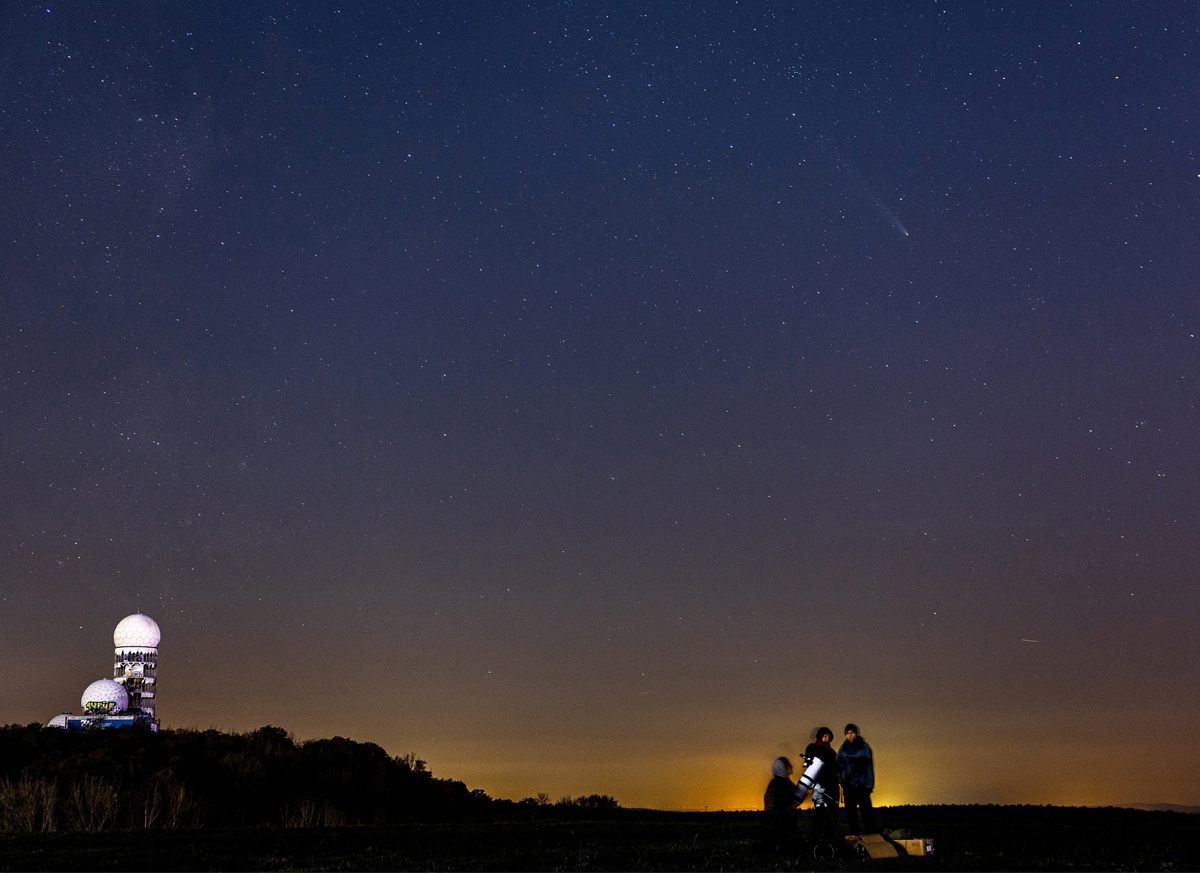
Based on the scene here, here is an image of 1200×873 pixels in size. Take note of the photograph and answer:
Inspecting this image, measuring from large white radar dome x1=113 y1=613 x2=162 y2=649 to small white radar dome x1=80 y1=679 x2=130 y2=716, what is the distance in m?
3.39

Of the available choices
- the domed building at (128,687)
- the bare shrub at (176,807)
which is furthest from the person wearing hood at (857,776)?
the domed building at (128,687)

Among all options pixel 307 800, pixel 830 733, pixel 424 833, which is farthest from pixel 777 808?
pixel 307 800

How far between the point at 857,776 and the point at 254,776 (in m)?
41.0

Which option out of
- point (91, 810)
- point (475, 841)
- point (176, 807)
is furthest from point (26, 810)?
point (475, 841)

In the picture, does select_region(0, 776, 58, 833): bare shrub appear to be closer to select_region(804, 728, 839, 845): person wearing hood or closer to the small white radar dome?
select_region(804, 728, 839, 845): person wearing hood

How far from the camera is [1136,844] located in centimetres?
1767

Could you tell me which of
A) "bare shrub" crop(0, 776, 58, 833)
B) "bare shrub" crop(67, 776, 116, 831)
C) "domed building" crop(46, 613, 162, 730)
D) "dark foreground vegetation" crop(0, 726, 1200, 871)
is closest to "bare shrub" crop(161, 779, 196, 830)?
"dark foreground vegetation" crop(0, 726, 1200, 871)

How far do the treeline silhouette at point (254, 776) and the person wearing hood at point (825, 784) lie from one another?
2746 centimetres

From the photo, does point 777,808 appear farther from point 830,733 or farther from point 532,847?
point 532,847

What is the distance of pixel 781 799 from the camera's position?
48.9 ft

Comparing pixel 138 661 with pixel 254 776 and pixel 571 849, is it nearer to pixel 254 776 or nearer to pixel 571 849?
pixel 254 776

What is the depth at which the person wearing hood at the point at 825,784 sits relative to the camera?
15.4 m

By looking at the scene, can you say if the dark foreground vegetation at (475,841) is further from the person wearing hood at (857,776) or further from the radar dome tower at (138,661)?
the radar dome tower at (138,661)

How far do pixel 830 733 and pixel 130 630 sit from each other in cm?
7601
